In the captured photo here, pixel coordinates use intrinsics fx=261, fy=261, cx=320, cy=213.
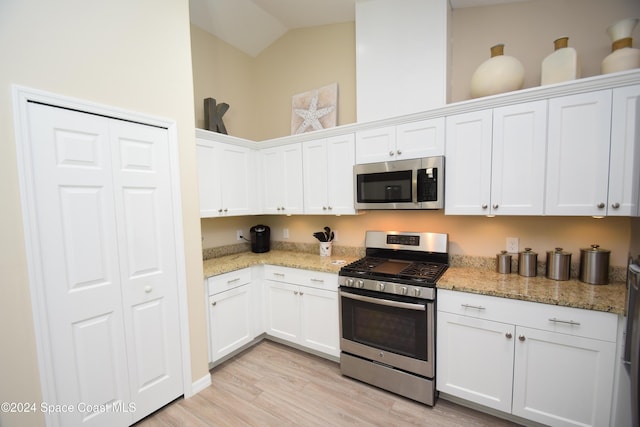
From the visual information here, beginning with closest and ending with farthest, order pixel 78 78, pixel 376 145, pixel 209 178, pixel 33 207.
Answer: pixel 33 207
pixel 78 78
pixel 376 145
pixel 209 178

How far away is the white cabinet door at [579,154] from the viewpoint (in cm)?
161

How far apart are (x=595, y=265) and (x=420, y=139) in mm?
1468

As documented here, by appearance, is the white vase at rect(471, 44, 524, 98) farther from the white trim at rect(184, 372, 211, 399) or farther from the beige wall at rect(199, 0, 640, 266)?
the white trim at rect(184, 372, 211, 399)

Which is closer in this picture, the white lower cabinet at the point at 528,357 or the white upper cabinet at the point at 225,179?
the white lower cabinet at the point at 528,357

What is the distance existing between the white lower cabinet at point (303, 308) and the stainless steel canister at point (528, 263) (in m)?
1.47

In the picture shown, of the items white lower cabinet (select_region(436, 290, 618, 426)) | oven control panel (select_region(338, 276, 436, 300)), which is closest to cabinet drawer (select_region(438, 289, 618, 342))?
white lower cabinet (select_region(436, 290, 618, 426))

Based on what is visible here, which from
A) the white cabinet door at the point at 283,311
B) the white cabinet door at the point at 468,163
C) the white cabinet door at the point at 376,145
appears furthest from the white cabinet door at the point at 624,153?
the white cabinet door at the point at 283,311

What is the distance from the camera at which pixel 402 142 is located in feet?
7.41

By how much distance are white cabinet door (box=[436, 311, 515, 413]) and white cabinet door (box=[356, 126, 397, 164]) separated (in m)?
1.36

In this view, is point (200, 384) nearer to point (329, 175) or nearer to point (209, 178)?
point (209, 178)

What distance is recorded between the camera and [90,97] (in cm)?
158

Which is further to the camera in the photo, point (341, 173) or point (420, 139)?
point (341, 173)

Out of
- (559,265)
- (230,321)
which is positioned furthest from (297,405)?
(559,265)

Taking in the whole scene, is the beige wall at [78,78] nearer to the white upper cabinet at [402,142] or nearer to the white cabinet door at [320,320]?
the white cabinet door at [320,320]
